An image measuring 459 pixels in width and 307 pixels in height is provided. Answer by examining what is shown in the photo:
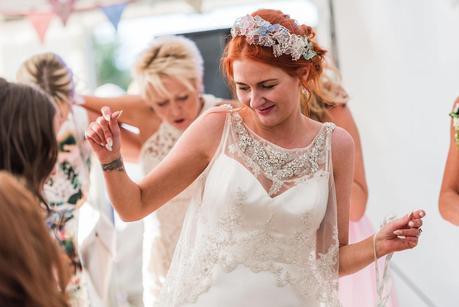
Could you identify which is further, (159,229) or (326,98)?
(159,229)

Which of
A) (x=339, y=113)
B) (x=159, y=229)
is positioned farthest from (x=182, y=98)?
(x=339, y=113)

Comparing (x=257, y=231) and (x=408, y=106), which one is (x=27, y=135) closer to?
(x=257, y=231)

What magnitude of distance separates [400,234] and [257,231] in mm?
404

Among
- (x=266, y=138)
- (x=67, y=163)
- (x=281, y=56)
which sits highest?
(x=281, y=56)

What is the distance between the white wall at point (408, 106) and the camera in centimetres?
440

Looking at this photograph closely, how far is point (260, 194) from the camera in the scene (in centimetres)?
292

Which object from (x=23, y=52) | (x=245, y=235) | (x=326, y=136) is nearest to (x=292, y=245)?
(x=245, y=235)

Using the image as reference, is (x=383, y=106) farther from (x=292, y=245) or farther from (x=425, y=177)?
(x=292, y=245)

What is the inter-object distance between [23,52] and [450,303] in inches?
143

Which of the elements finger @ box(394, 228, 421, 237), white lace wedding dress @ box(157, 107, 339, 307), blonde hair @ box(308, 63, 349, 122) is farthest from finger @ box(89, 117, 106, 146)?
blonde hair @ box(308, 63, 349, 122)

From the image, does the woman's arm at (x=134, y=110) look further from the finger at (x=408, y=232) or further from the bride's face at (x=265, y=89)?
the finger at (x=408, y=232)

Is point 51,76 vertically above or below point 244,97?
below

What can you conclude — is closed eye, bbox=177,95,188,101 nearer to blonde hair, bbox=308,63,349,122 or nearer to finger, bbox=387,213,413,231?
blonde hair, bbox=308,63,349,122

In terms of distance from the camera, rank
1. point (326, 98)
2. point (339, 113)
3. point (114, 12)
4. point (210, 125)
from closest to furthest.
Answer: point (210, 125) → point (326, 98) → point (339, 113) → point (114, 12)
